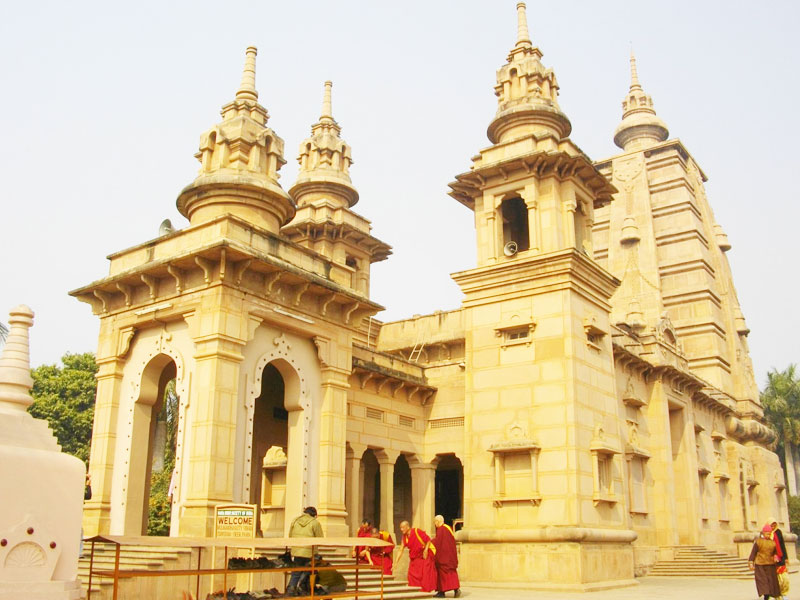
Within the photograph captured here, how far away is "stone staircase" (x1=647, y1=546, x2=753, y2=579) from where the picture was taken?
27408 millimetres

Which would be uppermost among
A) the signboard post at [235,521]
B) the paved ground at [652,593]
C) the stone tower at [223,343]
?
the stone tower at [223,343]

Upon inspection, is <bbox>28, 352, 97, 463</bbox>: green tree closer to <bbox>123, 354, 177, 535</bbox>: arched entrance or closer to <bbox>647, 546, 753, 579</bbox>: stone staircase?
<bbox>123, 354, 177, 535</bbox>: arched entrance

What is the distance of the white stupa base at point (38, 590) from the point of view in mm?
6500

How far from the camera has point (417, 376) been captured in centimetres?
2575

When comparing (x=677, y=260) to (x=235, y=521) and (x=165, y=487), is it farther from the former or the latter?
(x=235, y=521)

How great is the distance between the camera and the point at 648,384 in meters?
30.4

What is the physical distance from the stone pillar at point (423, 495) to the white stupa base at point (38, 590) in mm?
17745

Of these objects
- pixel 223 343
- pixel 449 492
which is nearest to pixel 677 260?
pixel 449 492

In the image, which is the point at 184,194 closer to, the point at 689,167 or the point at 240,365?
the point at 240,365

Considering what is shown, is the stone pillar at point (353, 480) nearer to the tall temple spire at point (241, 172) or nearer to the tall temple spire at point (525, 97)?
the tall temple spire at point (241, 172)

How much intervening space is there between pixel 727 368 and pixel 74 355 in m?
38.7

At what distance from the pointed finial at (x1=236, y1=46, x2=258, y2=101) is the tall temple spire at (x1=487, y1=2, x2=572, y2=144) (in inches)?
324

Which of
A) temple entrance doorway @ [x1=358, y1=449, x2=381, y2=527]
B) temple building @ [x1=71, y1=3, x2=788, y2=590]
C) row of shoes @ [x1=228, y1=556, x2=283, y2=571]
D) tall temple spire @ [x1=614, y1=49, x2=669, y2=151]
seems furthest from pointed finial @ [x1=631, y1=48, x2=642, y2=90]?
row of shoes @ [x1=228, y1=556, x2=283, y2=571]

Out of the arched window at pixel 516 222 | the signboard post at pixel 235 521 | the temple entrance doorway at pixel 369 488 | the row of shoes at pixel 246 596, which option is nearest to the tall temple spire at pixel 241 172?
the signboard post at pixel 235 521
